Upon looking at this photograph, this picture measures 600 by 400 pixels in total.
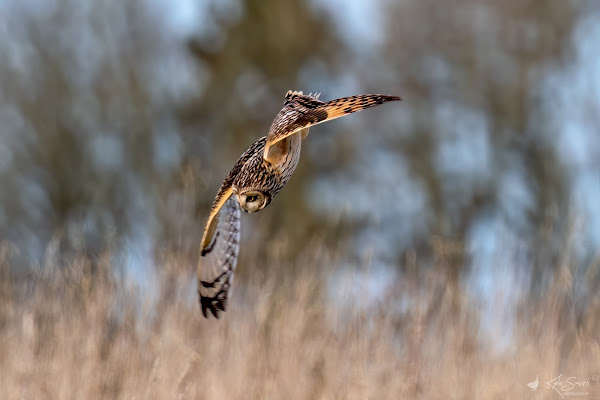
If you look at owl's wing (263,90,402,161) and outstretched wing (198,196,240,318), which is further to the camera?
outstretched wing (198,196,240,318)

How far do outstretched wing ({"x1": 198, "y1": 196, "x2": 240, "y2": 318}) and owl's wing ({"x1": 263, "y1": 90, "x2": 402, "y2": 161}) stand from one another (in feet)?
1.91

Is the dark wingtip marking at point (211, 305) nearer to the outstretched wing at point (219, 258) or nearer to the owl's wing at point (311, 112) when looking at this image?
the outstretched wing at point (219, 258)

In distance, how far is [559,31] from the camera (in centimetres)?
1087

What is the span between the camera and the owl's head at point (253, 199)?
2807mm

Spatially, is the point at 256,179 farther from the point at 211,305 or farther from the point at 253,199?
the point at 211,305

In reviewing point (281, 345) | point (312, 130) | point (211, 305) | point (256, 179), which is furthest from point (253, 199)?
point (312, 130)

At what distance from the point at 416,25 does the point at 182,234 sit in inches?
307

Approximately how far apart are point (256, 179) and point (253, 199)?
0.08 meters

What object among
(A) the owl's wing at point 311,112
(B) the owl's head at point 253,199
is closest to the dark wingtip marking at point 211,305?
(B) the owl's head at point 253,199

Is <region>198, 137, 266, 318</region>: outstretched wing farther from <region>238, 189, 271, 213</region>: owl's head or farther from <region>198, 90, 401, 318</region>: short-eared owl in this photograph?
<region>238, 189, 271, 213</region>: owl's head

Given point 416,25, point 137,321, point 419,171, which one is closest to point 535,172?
point 419,171

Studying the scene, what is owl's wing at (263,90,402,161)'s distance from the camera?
99.5 inches

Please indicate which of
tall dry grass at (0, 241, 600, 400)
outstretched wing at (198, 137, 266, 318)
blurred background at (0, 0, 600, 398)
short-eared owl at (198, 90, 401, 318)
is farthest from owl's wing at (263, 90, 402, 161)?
blurred background at (0, 0, 600, 398)

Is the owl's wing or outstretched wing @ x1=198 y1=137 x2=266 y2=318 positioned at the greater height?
the owl's wing
